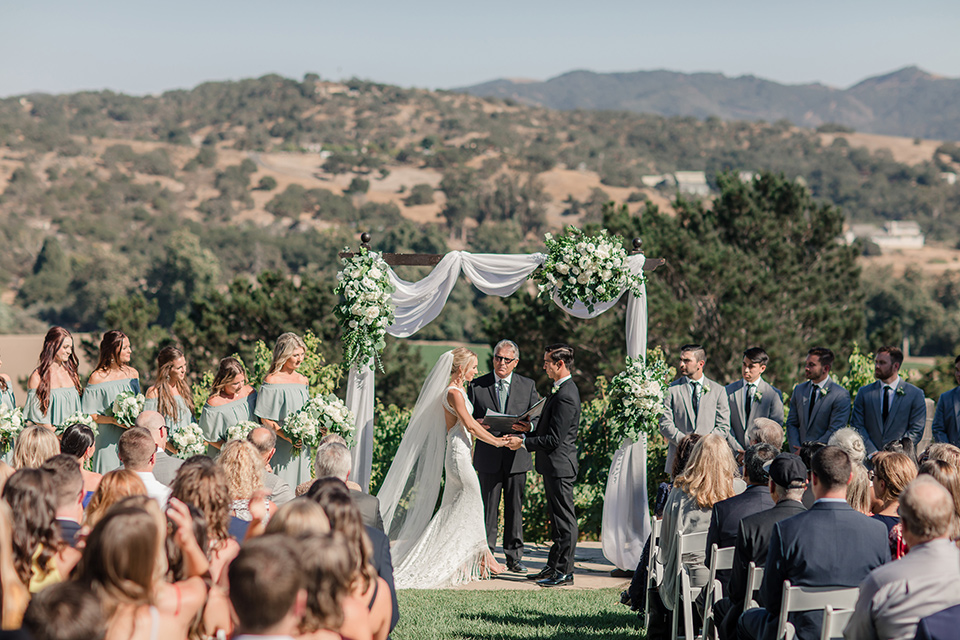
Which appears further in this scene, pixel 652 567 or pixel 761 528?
pixel 652 567

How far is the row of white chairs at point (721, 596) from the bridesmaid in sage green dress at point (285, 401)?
3039mm

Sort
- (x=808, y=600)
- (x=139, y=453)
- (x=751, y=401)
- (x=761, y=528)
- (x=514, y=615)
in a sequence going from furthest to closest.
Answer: (x=751, y=401) < (x=514, y=615) < (x=139, y=453) < (x=761, y=528) < (x=808, y=600)

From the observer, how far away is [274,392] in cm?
→ 716

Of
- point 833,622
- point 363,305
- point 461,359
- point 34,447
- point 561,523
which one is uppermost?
point 363,305

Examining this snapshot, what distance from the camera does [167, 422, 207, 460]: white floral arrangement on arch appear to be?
654 centimetres

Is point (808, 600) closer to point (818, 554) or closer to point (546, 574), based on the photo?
point (818, 554)

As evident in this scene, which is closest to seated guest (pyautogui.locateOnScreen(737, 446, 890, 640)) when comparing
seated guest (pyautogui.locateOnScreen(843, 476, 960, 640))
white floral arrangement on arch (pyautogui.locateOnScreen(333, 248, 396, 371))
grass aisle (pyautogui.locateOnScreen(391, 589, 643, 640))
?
seated guest (pyautogui.locateOnScreen(843, 476, 960, 640))

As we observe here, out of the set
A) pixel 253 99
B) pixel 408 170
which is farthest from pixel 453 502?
pixel 253 99

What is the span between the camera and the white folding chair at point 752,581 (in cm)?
402

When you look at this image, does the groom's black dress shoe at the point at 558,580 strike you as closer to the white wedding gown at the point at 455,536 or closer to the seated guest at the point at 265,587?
the white wedding gown at the point at 455,536

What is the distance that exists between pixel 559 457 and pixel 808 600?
11.6 feet

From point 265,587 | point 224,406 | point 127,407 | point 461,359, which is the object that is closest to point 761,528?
point 265,587

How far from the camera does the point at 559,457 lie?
709cm

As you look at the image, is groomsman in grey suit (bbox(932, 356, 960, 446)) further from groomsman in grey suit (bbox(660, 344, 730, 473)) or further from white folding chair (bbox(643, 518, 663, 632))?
white folding chair (bbox(643, 518, 663, 632))
